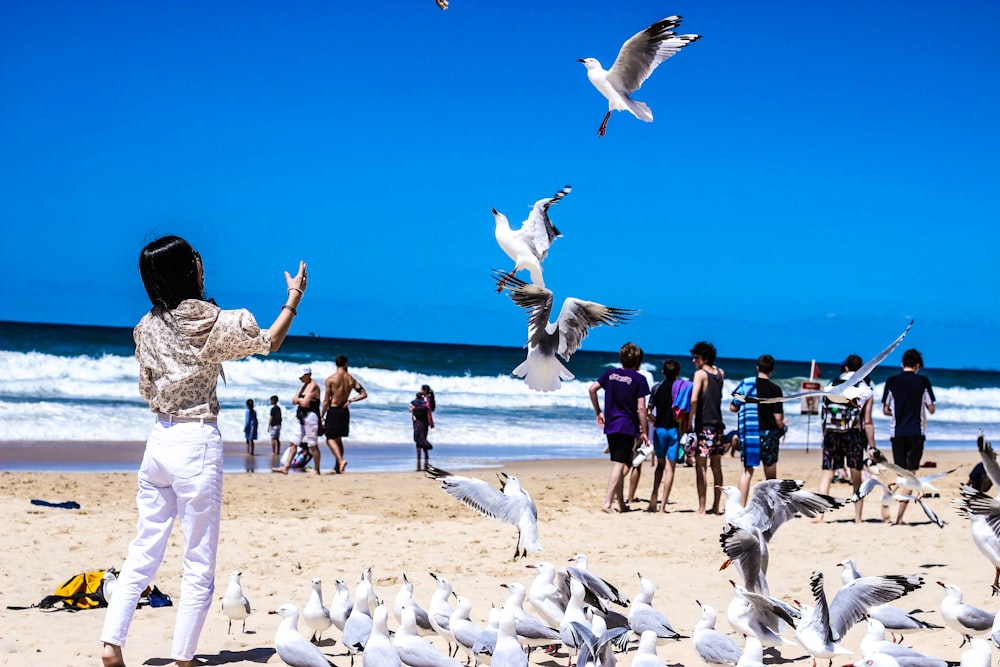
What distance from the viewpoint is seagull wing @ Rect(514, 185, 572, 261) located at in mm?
4543

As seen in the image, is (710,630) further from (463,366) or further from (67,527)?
(463,366)

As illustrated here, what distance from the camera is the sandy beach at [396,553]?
17.4ft

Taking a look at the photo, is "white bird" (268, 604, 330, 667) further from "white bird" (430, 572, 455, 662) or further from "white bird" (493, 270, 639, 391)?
"white bird" (493, 270, 639, 391)

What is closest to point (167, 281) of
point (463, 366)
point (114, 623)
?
point (114, 623)

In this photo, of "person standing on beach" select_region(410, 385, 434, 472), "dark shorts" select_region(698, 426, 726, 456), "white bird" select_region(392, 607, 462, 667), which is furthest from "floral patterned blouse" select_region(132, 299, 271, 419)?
"person standing on beach" select_region(410, 385, 434, 472)

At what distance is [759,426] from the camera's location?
9.19 meters

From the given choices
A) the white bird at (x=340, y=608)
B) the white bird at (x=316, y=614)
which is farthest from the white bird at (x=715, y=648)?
the white bird at (x=316, y=614)

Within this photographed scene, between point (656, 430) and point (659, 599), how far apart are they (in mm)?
3358

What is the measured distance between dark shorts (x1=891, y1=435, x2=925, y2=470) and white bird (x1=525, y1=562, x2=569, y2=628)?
18.2 feet

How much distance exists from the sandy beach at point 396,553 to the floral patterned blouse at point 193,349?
5.51ft

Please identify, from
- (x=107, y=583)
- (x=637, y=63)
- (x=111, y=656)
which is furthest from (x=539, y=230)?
(x=107, y=583)

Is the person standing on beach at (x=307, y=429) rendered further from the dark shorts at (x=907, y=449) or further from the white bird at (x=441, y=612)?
the white bird at (x=441, y=612)

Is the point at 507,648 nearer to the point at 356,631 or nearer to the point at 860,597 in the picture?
the point at 356,631

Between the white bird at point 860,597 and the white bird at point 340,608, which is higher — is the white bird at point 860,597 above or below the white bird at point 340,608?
above
